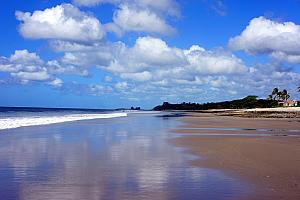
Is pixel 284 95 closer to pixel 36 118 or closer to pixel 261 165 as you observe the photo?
pixel 36 118

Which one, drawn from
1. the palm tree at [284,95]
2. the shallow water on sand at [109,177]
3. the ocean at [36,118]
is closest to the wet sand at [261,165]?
the shallow water on sand at [109,177]

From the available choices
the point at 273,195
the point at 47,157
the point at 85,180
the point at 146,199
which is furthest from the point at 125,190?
the point at 47,157

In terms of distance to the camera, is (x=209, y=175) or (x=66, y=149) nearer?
(x=209, y=175)

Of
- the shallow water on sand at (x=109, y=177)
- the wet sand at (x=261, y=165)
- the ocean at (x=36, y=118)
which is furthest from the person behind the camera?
the ocean at (x=36, y=118)

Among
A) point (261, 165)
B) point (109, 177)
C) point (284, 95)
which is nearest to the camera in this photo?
point (109, 177)

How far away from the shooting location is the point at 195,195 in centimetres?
818

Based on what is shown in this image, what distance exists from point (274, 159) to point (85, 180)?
7398 mm

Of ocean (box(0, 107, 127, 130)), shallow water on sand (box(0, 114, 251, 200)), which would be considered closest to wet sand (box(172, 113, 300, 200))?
shallow water on sand (box(0, 114, 251, 200))

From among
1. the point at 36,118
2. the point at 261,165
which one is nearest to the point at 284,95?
the point at 36,118

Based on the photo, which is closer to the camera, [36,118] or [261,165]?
[261,165]

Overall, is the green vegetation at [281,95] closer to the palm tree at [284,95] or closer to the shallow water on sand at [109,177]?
the palm tree at [284,95]

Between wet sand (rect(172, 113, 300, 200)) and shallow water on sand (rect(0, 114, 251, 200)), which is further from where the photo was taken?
wet sand (rect(172, 113, 300, 200))

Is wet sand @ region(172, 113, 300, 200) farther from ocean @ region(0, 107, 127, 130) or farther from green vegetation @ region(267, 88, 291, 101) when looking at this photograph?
green vegetation @ region(267, 88, 291, 101)

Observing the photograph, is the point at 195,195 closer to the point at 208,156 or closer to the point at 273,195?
the point at 273,195
